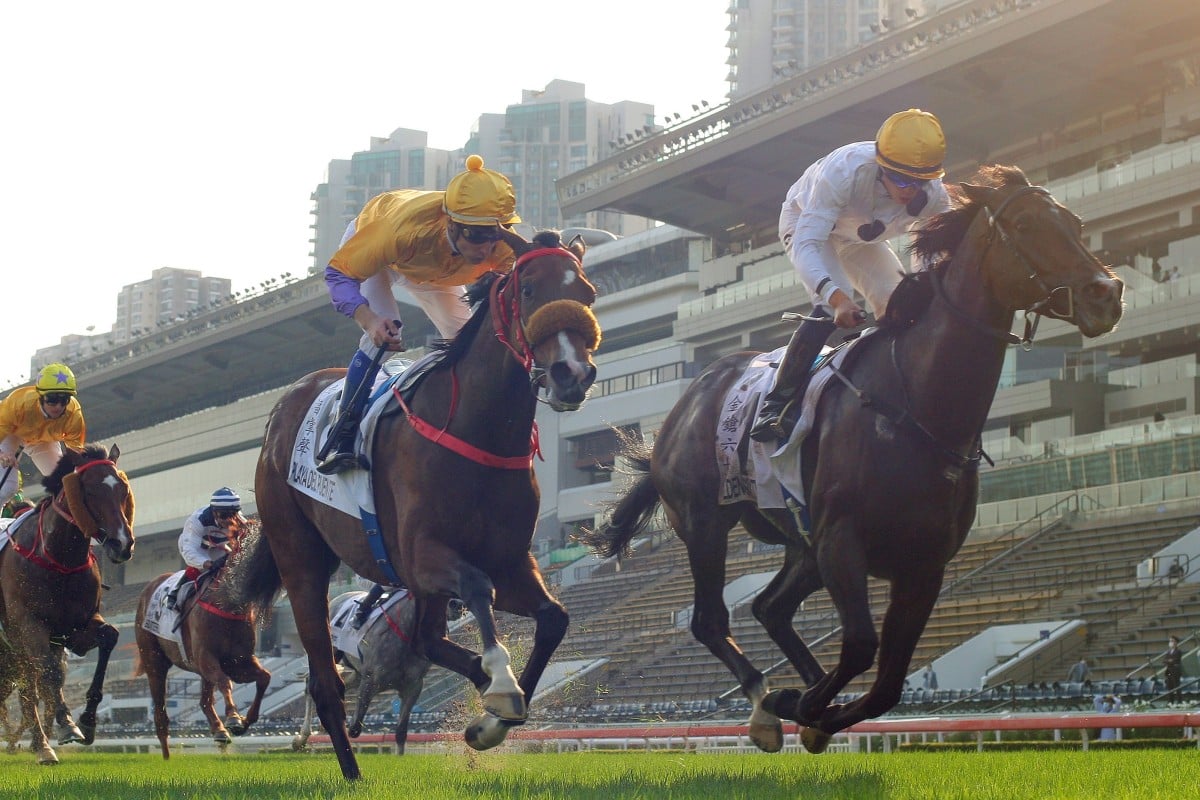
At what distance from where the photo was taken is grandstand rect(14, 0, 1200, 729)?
68.6 feet

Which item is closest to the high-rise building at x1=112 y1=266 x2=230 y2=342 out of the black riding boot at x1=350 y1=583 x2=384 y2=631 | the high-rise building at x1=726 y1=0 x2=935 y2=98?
the high-rise building at x1=726 y1=0 x2=935 y2=98

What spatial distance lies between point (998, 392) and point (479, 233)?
24.3m

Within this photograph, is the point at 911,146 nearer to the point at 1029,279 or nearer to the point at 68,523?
the point at 1029,279

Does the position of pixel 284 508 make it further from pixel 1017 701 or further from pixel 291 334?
pixel 291 334

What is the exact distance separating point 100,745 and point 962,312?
19.0 m

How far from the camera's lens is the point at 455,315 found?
25.5 feet

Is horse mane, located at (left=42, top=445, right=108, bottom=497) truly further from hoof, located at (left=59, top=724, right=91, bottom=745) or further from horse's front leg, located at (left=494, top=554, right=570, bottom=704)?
horse's front leg, located at (left=494, top=554, right=570, bottom=704)

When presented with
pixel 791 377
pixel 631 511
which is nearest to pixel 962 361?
pixel 791 377

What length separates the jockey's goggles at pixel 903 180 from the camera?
268 inches

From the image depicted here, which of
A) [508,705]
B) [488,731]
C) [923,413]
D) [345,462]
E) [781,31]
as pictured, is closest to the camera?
[508,705]

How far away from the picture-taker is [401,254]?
7141mm

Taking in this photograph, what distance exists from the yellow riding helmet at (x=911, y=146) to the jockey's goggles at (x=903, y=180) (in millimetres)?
32

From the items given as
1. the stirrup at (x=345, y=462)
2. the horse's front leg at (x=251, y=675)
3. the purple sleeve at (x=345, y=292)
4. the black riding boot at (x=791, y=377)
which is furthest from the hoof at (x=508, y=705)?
the horse's front leg at (x=251, y=675)

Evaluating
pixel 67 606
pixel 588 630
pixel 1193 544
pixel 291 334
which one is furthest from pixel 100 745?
pixel 291 334
